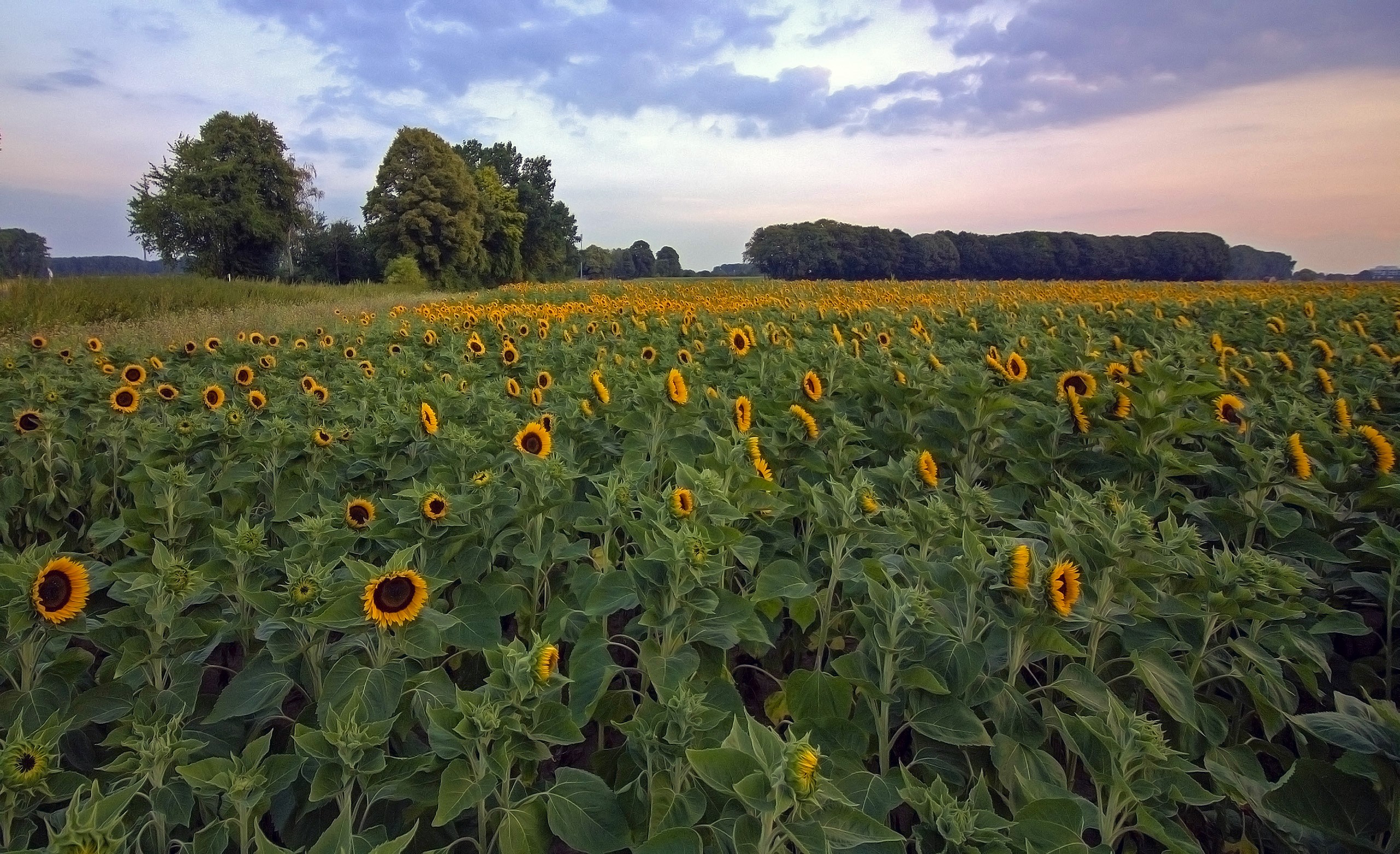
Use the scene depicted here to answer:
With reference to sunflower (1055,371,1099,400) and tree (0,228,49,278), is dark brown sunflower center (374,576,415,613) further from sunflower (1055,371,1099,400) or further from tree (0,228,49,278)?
tree (0,228,49,278)

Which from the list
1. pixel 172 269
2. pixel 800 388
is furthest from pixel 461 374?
pixel 172 269

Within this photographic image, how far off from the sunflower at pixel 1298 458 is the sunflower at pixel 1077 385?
101 cm

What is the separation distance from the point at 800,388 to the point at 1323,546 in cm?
269

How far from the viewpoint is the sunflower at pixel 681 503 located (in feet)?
6.91

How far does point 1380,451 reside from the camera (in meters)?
3.00

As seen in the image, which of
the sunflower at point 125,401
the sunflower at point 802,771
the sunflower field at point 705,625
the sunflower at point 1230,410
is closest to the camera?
the sunflower at point 802,771

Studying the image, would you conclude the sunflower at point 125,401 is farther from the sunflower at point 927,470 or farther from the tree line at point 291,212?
the tree line at point 291,212

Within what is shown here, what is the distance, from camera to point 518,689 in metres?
1.50

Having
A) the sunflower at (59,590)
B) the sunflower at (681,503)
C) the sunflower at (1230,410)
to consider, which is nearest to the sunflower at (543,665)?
the sunflower at (681,503)

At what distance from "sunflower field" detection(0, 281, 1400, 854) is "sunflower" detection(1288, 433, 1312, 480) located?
0.01 m

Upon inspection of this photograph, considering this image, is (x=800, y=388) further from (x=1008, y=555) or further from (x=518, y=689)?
(x=518, y=689)

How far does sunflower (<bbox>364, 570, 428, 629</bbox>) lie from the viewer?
1.80m

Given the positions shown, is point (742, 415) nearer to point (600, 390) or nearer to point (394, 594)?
point (600, 390)

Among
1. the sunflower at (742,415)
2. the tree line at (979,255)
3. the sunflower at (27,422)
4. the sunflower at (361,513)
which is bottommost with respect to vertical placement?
the sunflower at (361,513)
